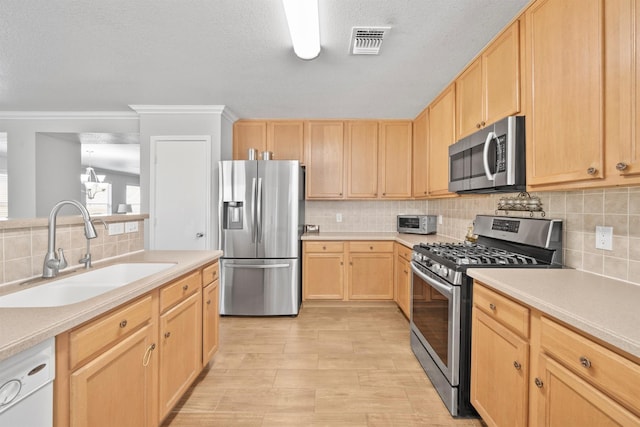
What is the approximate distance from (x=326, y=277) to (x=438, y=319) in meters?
1.84

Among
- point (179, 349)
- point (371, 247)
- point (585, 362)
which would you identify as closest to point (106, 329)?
point (179, 349)

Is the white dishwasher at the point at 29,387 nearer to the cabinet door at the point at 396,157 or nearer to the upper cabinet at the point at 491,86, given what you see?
the upper cabinet at the point at 491,86

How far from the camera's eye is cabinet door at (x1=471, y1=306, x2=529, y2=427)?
1322mm

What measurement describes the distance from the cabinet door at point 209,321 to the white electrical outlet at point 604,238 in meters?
2.35

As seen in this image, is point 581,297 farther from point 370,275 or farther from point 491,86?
point 370,275

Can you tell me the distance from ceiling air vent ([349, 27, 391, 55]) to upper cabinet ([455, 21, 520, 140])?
29.4 inches

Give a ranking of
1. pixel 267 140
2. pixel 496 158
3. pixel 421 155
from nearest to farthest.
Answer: pixel 496 158 → pixel 421 155 → pixel 267 140

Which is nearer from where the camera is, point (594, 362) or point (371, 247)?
point (594, 362)

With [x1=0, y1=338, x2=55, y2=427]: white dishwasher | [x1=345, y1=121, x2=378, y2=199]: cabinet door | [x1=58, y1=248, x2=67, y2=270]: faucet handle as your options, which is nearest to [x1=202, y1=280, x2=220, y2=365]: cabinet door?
[x1=58, y1=248, x2=67, y2=270]: faucet handle

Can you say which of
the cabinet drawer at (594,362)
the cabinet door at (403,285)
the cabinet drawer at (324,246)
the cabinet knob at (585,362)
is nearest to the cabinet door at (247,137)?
the cabinet drawer at (324,246)

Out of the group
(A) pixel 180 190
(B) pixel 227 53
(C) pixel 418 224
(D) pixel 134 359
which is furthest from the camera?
(C) pixel 418 224

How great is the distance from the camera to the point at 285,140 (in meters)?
4.04

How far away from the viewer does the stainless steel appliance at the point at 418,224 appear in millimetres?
3818

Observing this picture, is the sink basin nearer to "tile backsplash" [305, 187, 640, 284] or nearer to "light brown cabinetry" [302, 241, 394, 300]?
"light brown cabinetry" [302, 241, 394, 300]
